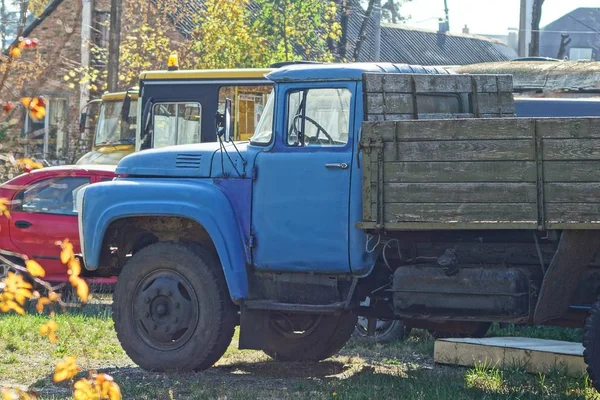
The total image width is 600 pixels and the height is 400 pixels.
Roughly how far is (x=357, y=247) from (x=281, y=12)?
16.4 meters

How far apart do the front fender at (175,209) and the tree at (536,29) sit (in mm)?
19384

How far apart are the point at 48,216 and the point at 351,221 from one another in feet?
20.2

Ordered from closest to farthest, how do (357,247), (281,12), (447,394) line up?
(447,394)
(357,247)
(281,12)

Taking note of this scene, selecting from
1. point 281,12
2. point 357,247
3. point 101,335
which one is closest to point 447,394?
point 357,247

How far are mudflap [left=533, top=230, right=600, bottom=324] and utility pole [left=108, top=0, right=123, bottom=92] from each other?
54.8 ft

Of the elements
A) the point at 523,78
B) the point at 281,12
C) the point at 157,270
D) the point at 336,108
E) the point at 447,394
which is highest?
the point at 281,12

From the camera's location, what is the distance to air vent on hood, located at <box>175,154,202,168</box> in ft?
28.9

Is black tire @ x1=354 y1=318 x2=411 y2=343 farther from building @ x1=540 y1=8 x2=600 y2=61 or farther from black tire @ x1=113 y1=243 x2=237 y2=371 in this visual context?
building @ x1=540 y1=8 x2=600 y2=61

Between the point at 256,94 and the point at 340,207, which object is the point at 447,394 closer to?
the point at 340,207

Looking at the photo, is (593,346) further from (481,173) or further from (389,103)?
(389,103)

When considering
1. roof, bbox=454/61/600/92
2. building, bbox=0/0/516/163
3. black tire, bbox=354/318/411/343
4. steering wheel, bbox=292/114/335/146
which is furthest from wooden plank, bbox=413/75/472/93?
building, bbox=0/0/516/163

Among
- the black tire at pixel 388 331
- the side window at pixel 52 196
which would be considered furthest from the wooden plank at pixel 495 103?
the side window at pixel 52 196

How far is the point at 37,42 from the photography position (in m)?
3.47

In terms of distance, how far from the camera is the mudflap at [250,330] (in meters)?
8.57
